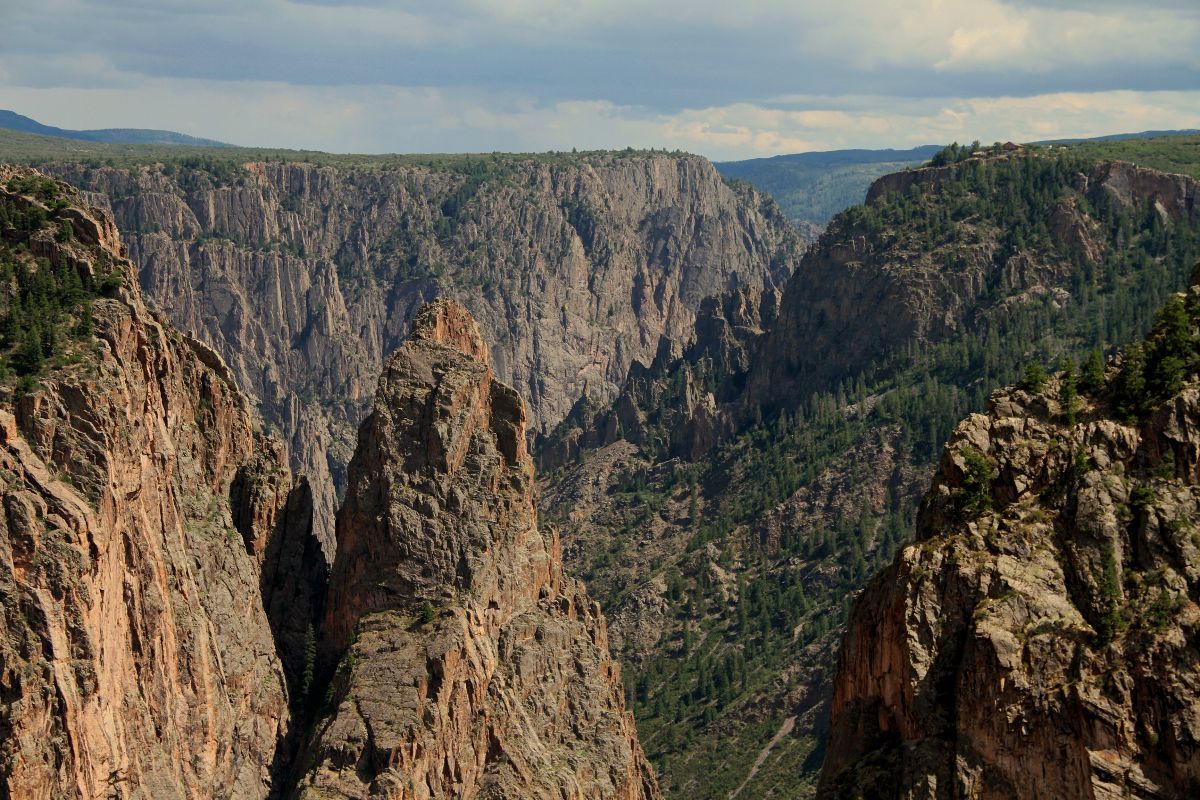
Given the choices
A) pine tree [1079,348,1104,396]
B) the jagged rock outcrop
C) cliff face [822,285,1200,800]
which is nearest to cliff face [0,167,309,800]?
the jagged rock outcrop

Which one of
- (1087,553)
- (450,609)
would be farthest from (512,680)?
(1087,553)

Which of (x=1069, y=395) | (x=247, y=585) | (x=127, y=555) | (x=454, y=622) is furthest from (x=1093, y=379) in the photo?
(x=247, y=585)

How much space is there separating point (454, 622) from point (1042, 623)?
85456 mm

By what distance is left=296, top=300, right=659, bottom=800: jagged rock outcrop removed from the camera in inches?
5645

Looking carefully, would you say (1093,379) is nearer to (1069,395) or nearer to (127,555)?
(1069,395)

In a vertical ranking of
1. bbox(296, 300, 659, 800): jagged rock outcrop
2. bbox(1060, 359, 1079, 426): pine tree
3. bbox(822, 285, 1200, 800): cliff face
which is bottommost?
bbox(296, 300, 659, 800): jagged rock outcrop

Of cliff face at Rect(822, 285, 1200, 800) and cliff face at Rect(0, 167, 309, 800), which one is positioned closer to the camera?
cliff face at Rect(822, 285, 1200, 800)

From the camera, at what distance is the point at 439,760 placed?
143750 mm

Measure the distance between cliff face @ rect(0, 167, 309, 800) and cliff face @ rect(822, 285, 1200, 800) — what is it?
63506 mm

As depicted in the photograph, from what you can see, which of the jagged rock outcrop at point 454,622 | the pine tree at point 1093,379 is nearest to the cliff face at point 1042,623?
the pine tree at point 1093,379

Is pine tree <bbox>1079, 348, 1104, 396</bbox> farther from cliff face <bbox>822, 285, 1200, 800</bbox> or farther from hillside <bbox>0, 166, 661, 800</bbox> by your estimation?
hillside <bbox>0, 166, 661, 800</bbox>

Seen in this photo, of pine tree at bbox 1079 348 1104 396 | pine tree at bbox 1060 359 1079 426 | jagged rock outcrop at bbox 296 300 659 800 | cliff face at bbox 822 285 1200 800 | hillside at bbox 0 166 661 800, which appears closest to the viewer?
cliff face at bbox 822 285 1200 800

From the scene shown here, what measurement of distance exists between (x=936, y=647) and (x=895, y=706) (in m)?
4.27

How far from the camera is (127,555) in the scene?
5143 inches
